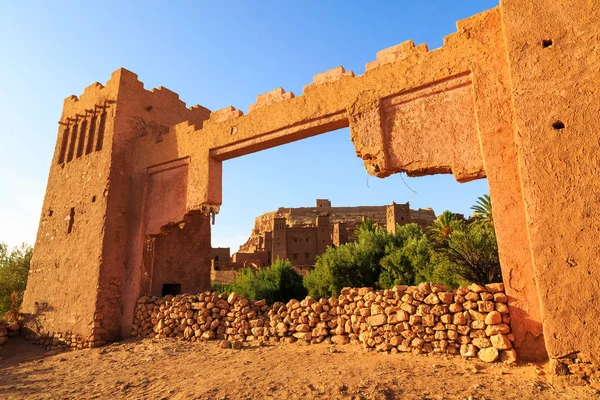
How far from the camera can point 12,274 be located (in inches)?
623

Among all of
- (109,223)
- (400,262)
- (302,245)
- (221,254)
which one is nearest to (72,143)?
(109,223)

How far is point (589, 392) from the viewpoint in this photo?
153 inches

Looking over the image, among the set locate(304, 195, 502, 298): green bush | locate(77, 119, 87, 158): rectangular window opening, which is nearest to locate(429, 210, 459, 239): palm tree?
locate(304, 195, 502, 298): green bush

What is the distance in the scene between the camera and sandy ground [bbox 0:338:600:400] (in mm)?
4164

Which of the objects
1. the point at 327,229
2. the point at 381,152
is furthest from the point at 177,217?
the point at 327,229

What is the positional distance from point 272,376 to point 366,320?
1735 millimetres

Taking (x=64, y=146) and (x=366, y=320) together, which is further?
(x=64, y=146)

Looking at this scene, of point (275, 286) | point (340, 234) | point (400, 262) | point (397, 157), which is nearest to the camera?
point (397, 157)

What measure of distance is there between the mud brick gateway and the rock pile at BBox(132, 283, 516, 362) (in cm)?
32

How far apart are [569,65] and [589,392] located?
360 cm

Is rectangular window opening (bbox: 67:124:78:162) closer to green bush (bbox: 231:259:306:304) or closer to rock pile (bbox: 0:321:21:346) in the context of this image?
rock pile (bbox: 0:321:21:346)

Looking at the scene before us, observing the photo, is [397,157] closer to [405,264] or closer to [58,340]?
[58,340]

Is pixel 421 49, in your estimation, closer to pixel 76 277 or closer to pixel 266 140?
pixel 266 140

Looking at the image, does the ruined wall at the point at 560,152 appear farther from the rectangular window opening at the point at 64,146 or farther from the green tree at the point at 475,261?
the rectangular window opening at the point at 64,146
